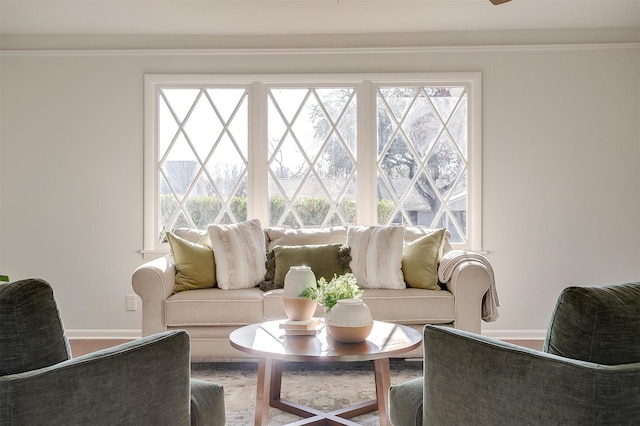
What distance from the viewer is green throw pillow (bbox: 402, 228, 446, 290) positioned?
12.1ft

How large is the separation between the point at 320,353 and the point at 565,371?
1.21 meters

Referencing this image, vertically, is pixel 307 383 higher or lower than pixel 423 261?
lower

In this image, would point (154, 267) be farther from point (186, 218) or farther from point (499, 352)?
point (499, 352)

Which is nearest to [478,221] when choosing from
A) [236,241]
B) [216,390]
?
[236,241]

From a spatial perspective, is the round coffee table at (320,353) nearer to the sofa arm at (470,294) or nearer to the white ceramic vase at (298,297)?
the white ceramic vase at (298,297)

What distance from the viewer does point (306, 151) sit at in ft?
15.0

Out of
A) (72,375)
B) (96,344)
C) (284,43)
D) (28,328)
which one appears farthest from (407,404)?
(284,43)

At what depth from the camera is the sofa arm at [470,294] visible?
345 centimetres

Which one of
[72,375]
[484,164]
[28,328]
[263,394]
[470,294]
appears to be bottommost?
[263,394]

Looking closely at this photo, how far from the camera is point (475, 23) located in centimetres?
439

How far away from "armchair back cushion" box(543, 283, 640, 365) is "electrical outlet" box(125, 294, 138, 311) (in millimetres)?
3803

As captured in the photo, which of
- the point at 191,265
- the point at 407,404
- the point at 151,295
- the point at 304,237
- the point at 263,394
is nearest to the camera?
the point at 407,404

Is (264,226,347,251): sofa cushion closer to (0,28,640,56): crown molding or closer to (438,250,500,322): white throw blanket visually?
(438,250,500,322): white throw blanket

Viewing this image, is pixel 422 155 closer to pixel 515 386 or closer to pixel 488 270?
pixel 488 270
